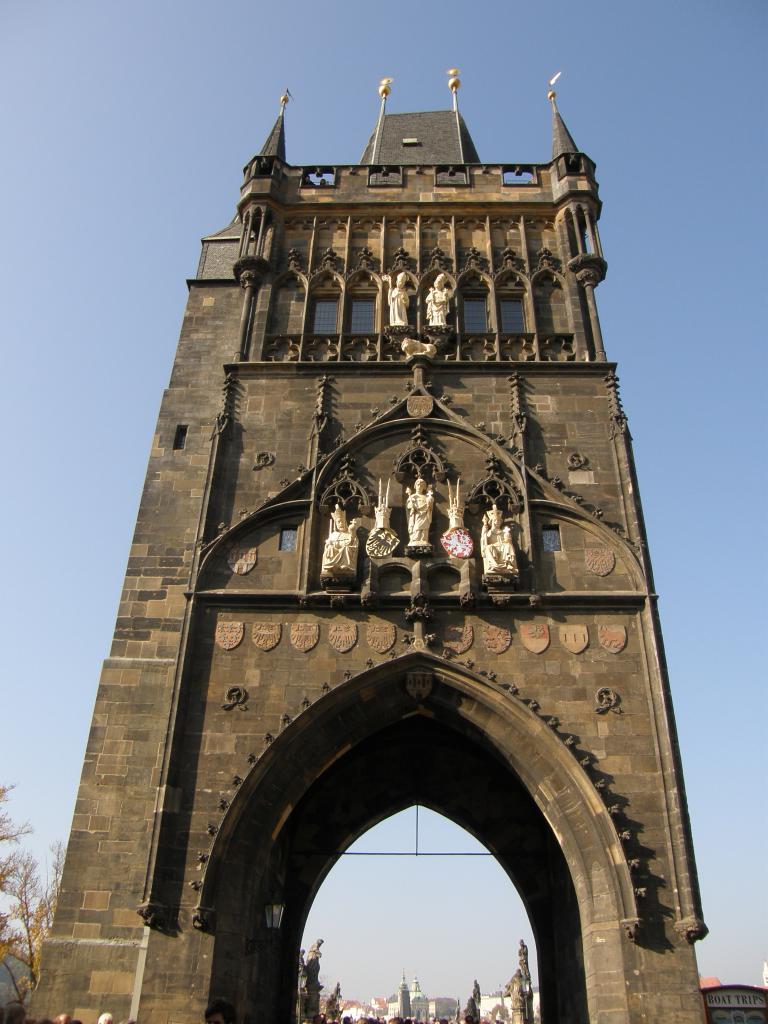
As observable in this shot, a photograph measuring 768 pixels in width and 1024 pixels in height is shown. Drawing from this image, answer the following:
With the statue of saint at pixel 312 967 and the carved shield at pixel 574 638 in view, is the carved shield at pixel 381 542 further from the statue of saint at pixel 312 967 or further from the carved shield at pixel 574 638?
the statue of saint at pixel 312 967

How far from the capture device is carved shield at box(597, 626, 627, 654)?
12344 mm

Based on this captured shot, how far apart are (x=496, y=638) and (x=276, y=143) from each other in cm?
1199

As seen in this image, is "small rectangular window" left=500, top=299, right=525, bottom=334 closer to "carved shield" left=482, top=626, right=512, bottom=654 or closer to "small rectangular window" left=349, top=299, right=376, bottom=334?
"small rectangular window" left=349, top=299, right=376, bottom=334

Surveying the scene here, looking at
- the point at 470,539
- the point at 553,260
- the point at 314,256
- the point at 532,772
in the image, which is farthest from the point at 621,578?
the point at 314,256

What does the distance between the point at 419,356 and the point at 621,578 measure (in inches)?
201

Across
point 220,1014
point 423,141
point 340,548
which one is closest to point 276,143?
point 423,141

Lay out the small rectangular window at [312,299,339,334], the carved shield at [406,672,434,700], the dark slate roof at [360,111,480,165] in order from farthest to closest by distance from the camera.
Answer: the dark slate roof at [360,111,480,165], the small rectangular window at [312,299,339,334], the carved shield at [406,672,434,700]

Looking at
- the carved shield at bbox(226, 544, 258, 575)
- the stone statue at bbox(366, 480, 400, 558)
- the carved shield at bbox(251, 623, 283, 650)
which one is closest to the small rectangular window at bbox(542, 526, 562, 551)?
the stone statue at bbox(366, 480, 400, 558)

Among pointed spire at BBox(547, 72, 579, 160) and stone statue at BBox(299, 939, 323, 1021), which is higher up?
pointed spire at BBox(547, 72, 579, 160)

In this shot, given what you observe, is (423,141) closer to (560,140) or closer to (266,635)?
(560,140)

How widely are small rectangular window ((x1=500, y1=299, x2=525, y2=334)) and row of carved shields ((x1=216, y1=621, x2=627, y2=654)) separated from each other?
6.13 m

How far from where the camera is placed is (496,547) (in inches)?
508

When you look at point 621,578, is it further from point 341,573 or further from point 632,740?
point 341,573

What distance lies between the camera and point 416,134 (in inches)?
960
